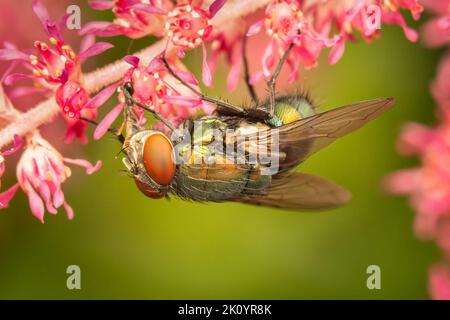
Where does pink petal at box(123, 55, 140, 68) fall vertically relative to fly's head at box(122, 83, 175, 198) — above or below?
above

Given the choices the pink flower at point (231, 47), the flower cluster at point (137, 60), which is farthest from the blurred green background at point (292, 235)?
the flower cluster at point (137, 60)

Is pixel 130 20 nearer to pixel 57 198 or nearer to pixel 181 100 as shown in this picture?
pixel 181 100

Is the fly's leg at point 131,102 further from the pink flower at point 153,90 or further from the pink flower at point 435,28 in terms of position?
the pink flower at point 435,28

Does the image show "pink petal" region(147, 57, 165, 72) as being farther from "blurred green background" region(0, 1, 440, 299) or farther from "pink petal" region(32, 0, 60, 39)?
"blurred green background" region(0, 1, 440, 299)

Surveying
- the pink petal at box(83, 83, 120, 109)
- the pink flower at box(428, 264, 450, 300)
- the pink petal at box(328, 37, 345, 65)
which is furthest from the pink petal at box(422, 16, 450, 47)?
the pink petal at box(83, 83, 120, 109)

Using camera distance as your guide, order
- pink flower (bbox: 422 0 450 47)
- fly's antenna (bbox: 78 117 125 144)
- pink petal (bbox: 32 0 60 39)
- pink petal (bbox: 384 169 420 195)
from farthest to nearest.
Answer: pink petal (bbox: 384 169 420 195), pink flower (bbox: 422 0 450 47), fly's antenna (bbox: 78 117 125 144), pink petal (bbox: 32 0 60 39)

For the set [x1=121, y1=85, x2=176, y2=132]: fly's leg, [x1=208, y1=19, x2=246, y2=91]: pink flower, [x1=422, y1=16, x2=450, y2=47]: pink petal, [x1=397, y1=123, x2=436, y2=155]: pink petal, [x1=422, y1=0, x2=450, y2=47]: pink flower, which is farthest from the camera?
[x1=397, y1=123, x2=436, y2=155]: pink petal
